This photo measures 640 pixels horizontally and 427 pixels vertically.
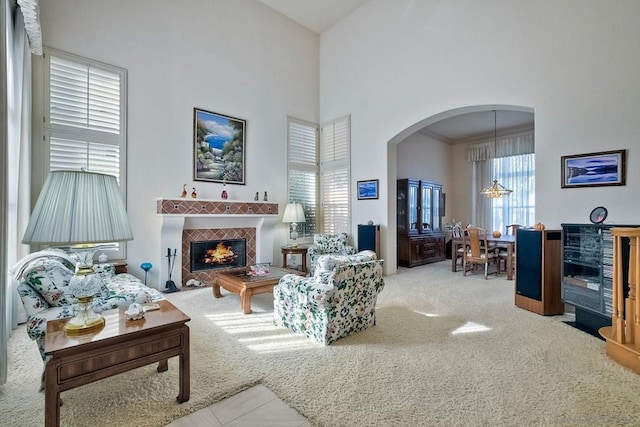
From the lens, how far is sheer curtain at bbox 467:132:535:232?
7.69 m

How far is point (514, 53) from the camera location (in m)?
4.36

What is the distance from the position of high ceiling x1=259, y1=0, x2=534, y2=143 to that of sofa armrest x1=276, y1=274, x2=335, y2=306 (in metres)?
6.02

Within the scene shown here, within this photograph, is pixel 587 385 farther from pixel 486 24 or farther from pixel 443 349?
pixel 486 24

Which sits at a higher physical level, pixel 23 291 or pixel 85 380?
pixel 23 291

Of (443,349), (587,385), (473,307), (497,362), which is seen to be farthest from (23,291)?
(473,307)

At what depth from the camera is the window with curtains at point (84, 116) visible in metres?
4.03

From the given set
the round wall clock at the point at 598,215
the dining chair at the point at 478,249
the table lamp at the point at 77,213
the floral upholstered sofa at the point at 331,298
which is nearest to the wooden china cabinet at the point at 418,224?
the dining chair at the point at 478,249

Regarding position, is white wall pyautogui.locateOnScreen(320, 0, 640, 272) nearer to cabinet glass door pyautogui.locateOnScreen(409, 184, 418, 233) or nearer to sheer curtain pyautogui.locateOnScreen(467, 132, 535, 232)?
cabinet glass door pyautogui.locateOnScreen(409, 184, 418, 233)

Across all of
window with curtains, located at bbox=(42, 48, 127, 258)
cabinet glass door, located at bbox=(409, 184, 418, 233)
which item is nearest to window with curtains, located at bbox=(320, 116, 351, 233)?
cabinet glass door, located at bbox=(409, 184, 418, 233)

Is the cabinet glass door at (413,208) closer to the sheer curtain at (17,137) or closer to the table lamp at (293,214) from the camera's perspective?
the table lamp at (293,214)

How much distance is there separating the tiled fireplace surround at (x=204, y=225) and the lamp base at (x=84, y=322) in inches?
123

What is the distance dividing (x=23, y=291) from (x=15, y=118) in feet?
7.04

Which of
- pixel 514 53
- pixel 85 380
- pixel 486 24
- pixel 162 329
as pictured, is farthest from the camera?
pixel 486 24

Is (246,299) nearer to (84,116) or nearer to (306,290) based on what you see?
(306,290)
